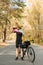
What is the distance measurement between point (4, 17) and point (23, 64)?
2127 cm

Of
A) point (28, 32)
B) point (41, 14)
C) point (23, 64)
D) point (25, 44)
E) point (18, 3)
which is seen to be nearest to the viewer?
point (23, 64)

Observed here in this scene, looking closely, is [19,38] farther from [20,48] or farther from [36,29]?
[36,29]

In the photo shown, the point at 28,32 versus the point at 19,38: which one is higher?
the point at 19,38

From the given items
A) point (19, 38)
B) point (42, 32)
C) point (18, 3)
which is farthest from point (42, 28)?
point (19, 38)

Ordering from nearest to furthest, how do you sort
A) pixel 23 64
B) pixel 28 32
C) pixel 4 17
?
pixel 23 64, pixel 4 17, pixel 28 32

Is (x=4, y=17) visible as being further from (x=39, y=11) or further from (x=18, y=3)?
(x=39, y=11)

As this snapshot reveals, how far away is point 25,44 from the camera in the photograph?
15.1m

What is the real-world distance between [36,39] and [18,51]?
2951cm

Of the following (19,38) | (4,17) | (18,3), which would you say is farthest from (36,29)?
(19,38)

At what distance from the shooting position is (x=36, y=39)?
4506cm

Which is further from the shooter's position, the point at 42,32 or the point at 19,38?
the point at 42,32

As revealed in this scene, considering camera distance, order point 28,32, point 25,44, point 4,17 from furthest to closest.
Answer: point 28,32 < point 4,17 < point 25,44

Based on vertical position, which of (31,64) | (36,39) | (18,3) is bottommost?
(36,39)

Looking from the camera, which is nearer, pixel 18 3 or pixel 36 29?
pixel 18 3
